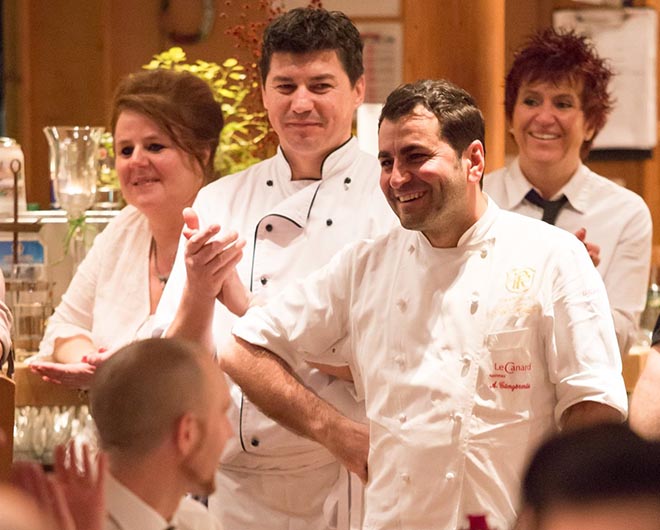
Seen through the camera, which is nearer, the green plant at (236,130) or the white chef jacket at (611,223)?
the white chef jacket at (611,223)

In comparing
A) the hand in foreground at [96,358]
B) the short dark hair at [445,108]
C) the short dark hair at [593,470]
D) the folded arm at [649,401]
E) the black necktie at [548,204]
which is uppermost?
the short dark hair at [445,108]

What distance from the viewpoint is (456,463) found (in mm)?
2229

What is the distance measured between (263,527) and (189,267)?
24.3 inches

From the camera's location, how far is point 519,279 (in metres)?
2.27

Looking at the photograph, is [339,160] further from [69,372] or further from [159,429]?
[159,429]

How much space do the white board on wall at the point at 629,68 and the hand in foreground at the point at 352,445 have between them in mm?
3409

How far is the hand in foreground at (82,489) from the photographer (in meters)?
1.31

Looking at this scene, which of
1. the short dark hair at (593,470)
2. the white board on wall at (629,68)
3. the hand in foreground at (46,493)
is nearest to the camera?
the short dark hair at (593,470)

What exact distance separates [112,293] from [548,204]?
1169mm

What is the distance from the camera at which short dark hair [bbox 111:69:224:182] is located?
10.1 feet

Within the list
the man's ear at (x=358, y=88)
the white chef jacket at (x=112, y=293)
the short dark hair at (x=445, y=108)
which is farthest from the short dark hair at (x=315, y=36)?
the white chef jacket at (x=112, y=293)

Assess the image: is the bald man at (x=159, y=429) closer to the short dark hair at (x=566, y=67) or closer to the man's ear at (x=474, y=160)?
the man's ear at (x=474, y=160)

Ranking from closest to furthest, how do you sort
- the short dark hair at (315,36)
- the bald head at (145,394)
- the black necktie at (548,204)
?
1. the bald head at (145,394)
2. the short dark hair at (315,36)
3. the black necktie at (548,204)

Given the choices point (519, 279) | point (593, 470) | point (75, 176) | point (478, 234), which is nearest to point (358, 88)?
point (478, 234)
